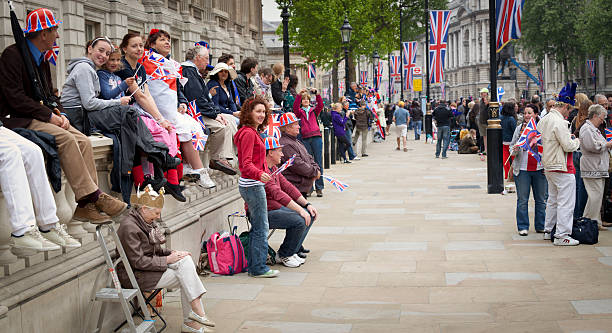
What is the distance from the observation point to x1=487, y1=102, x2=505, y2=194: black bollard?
47.6 feet

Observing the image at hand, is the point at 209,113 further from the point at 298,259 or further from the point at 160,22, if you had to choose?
the point at 160,22

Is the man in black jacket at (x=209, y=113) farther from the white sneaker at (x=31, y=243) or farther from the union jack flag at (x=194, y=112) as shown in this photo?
the white sneaker at (x=31, y=243)

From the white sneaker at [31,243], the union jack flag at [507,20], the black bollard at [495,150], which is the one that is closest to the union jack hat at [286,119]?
the white sneaker at [31,243]

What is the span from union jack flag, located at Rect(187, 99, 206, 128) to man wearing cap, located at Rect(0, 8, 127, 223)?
11.3 ft

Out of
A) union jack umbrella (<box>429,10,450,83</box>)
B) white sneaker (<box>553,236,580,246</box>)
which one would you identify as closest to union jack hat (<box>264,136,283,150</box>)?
white sneaker (<box>553,236,580,246</box>)

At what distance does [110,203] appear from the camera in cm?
584

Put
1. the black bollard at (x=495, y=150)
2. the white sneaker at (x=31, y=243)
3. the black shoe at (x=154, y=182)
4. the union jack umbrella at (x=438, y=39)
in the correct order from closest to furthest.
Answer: the white sneaker at (x=31, y=243), the black shoe at (x=154, y=182), the black bollard at (x=495, y=150), the union jack umbrella at (x=438, y=39)

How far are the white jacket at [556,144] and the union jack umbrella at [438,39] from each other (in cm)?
2127

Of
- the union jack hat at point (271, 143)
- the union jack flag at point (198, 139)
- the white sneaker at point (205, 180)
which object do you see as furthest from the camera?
the white sneaker at point (205, 180)

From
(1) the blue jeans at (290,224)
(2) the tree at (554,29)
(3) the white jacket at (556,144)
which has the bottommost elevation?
(1) the blue jeans at (290,224)

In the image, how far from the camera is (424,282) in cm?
782

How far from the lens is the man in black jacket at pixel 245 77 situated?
11.7 m

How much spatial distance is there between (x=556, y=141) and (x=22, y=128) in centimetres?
667

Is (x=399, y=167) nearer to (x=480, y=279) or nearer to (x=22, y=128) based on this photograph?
(x=480, y=279)
